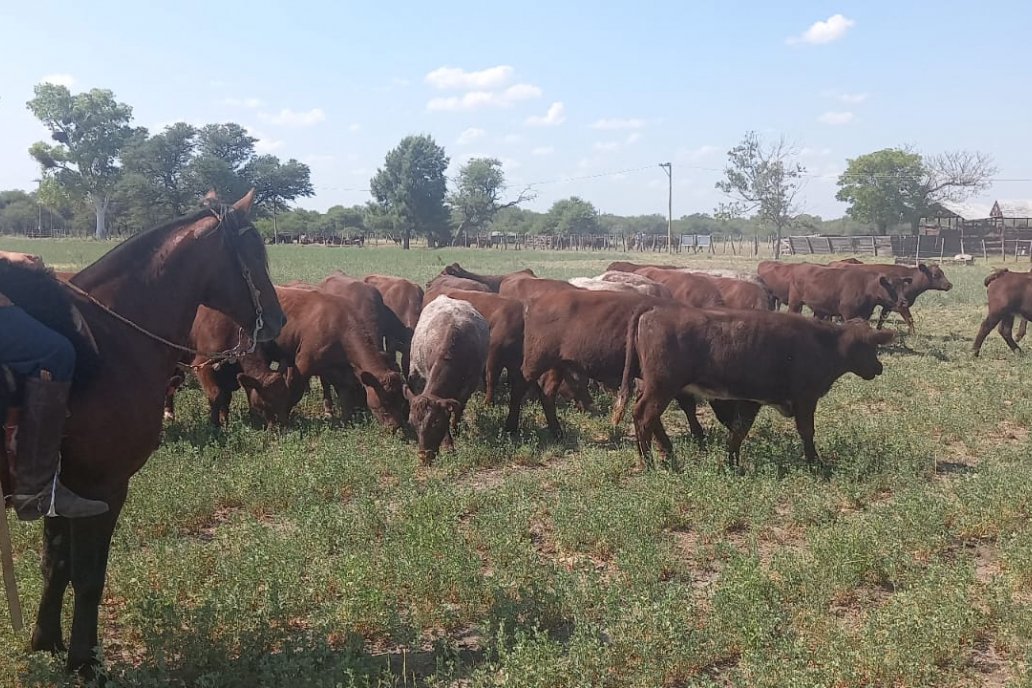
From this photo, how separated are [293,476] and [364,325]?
293 centimetres

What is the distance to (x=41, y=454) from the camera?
3.49m

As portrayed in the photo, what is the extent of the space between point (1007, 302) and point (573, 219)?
337 feet

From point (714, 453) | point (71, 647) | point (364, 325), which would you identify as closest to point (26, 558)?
point (71, 647)

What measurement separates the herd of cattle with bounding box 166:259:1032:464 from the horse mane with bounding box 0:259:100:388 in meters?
3.60

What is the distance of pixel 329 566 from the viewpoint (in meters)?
5.22

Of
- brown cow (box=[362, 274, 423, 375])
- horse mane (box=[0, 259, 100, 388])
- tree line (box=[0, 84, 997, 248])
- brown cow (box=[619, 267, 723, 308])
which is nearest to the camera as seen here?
horse mane (box=[0, 259, 100, 388])

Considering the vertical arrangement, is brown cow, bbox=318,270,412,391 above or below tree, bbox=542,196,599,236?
below

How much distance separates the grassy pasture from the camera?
4.12 metres

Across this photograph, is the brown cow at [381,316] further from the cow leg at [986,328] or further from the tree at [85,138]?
the tree at [85,138]

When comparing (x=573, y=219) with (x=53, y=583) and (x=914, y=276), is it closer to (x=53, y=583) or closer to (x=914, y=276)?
(x=914, y=276)

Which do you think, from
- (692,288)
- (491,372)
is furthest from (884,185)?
(491,372)

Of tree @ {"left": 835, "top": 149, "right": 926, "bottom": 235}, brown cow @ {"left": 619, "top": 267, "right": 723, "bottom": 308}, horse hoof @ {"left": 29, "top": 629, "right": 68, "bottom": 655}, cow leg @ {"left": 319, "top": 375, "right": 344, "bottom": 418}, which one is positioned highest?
tree @ {"left": 835, "top": 149, "right": 926, "bottom": 235}

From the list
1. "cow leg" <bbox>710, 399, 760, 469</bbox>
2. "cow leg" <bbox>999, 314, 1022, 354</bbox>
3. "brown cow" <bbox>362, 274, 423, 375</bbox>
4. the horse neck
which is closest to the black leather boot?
the horse neck

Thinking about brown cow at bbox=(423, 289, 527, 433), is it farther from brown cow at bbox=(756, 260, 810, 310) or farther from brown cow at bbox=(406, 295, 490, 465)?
brown cow at bbox=(756, 260, 810, 310)
